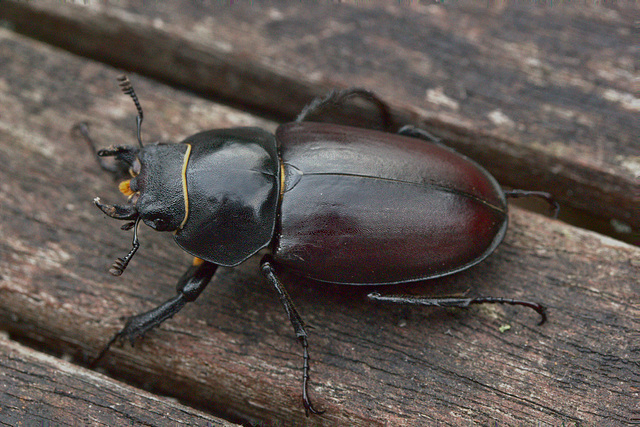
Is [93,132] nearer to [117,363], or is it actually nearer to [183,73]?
[183,73]

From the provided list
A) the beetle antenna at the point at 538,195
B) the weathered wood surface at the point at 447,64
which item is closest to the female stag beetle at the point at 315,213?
the beetle antenna at the point at 538,195

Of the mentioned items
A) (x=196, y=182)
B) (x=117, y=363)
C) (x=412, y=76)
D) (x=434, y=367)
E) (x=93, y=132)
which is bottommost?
(x=117, y=363)

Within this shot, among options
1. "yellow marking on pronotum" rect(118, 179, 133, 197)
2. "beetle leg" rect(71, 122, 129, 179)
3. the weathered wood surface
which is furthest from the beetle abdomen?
"beetle leg" rect(71, 122, 129, 179)

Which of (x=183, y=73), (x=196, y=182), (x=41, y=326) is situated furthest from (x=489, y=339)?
(x=183, y=73)

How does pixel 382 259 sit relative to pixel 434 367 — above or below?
above

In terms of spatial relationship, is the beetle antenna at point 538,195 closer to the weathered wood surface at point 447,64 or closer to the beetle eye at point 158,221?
the weathered wood surface at point 447,64

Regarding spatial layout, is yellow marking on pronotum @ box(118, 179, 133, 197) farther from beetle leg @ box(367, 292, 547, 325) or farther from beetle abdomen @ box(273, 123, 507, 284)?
beetle leg @ box(367, 292, 547, 325)
